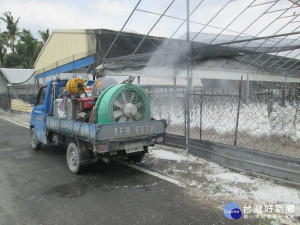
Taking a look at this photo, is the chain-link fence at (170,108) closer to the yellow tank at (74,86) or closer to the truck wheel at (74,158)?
the yellow tank at (74,86)

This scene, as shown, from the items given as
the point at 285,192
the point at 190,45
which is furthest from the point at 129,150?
the point at 190,45

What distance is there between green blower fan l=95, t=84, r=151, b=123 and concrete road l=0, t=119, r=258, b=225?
1.25 m

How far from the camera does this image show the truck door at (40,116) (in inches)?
265

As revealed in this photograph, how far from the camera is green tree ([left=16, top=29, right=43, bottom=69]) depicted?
38.9m

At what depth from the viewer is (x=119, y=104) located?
5.12m

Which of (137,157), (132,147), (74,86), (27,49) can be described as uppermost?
(27,49)

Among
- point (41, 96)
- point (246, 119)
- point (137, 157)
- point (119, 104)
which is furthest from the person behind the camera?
point (246, 119)

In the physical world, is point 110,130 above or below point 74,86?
below

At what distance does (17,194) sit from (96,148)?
1.59 m

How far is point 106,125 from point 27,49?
41.8 metres

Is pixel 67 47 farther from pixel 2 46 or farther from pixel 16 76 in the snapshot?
pixel 2 46

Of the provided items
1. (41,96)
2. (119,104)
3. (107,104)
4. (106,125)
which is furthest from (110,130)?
(41,96)

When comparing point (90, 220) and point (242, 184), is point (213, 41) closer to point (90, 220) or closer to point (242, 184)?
point (242, 184)

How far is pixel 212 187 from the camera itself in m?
4.36
